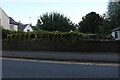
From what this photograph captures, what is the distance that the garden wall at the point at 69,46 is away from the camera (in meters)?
13.3

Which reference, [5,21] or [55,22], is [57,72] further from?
[5,21]

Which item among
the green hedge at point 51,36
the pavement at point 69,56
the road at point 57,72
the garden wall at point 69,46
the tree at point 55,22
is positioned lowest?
the road at point 57,72

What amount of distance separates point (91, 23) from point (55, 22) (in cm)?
2572

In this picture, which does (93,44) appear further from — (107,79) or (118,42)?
(107,79)

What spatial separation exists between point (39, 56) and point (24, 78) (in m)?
7.86

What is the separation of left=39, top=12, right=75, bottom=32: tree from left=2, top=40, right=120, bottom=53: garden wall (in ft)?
57.6

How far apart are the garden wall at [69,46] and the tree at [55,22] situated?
17553mm

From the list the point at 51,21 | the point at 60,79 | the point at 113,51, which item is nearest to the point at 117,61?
the point at 113,51

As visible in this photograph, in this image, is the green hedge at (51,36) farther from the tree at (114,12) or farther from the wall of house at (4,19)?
the tree at (114,12)

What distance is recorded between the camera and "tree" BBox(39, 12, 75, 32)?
110 ft

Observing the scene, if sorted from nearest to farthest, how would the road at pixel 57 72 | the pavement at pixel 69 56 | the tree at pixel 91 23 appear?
1. the road at pixel 57 72
2. the pavement at pixel 69 56
3. the tree at pixel 91 23

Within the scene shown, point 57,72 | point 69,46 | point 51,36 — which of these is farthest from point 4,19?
point 57,72

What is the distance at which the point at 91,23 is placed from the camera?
187 feet

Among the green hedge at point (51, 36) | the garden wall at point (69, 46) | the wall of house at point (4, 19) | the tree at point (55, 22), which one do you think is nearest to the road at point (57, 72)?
the garden wall at point (69, 46)
